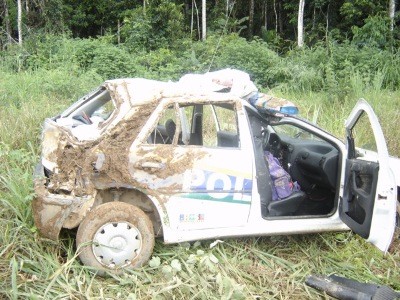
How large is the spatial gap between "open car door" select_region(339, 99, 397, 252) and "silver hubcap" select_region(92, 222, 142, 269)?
1.78 metres

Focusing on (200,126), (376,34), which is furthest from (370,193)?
(376,34)

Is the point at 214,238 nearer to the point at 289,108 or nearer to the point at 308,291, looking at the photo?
the point at 308,291

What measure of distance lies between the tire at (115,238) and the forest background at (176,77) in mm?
103

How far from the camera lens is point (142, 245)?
356cm

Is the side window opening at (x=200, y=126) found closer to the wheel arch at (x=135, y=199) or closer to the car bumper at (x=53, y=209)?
the wheel arch at (x=135, y=199)

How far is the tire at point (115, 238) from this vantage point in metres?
3.47

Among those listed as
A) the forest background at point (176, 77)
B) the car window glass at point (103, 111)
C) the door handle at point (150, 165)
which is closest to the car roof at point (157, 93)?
the car window glass at point (103, 111)

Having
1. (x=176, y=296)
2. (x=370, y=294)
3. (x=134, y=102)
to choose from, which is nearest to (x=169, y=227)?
(x=176, y=296)

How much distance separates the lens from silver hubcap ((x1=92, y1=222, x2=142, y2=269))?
3492mm

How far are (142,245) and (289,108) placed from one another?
168 centimetres

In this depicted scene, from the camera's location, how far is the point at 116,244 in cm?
352

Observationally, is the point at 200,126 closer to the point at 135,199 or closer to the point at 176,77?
the point at 135,199

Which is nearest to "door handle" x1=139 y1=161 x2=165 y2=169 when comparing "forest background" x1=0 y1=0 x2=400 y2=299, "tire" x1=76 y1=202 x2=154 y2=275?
"tire" x1=76 y1=202 x2=154 y2=275

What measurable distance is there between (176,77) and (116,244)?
9.79m
